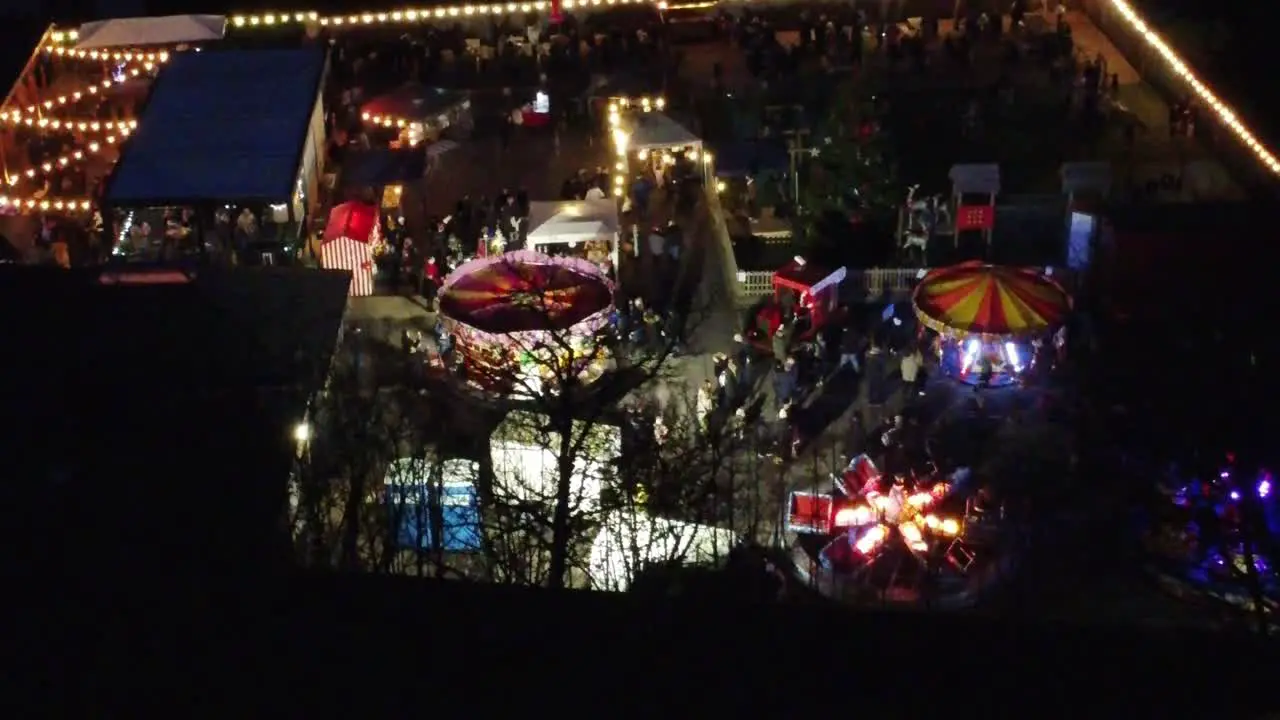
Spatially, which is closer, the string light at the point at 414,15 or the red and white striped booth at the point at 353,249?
the red and white striped booth at the point at 353,249

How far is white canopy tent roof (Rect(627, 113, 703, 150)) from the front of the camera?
23.1 m

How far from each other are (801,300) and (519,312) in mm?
3463


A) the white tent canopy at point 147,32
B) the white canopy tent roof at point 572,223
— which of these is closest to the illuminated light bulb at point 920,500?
the white canopy tent roof at point 572,223

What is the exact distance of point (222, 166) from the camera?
72.3ft

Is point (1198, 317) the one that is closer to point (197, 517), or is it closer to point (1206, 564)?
point (1206, 564)

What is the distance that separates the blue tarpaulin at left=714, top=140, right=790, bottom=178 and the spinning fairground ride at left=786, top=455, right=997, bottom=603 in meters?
8.62

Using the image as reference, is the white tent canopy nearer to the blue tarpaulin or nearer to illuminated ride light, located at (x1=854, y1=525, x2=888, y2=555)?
the blue tarpaulin

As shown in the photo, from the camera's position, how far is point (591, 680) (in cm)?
1042

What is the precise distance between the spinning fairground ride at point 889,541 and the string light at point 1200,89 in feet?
33.7

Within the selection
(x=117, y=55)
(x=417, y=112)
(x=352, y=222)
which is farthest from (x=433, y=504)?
(x=117, y=55)

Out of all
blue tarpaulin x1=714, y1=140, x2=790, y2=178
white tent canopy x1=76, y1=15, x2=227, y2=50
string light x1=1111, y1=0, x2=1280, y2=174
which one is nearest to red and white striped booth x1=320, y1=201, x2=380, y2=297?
blue tarpaulin x1=714, y1=140, x2=790, y2=178

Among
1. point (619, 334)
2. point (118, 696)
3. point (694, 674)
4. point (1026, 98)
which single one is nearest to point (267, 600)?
point (118, 696)

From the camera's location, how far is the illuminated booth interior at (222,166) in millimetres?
21344

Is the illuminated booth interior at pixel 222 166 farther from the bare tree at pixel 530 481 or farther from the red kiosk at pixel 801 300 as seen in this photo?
the red kiosk at pixel 801 300
